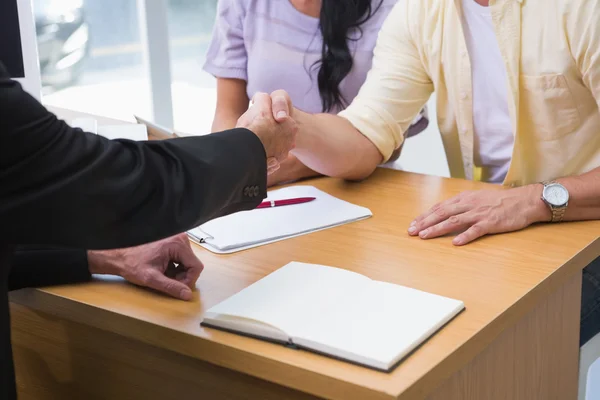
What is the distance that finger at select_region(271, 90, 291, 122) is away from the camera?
1240mm

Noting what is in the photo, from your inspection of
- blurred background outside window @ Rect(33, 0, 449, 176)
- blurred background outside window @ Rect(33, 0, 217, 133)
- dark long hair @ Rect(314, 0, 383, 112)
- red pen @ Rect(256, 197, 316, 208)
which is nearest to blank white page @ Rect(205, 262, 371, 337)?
red pen @ Rect(256, 197, 316, 208)

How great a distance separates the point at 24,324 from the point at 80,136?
0.51 meters

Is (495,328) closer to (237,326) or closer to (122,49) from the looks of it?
(237,326)

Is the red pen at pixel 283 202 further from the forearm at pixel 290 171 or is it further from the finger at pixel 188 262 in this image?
the finger at pixel 188 262

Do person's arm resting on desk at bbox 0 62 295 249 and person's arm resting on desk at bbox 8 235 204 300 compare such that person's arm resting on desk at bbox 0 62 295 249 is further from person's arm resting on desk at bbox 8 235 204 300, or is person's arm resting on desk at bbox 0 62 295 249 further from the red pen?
the red pen

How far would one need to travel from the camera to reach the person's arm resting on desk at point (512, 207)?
120 centimetres

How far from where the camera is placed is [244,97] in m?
2.02

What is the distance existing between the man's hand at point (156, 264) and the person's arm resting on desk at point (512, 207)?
365 mm

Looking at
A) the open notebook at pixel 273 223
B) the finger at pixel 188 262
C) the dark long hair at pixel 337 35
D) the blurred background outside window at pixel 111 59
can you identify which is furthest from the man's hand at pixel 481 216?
the blurred background outside window at pixel 111 59

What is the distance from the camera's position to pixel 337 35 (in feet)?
6.07

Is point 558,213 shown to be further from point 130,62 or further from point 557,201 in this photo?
point 130,62

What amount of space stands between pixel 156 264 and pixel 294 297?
22 centimetres

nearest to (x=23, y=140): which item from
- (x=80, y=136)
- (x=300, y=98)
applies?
(x=80, y=136)

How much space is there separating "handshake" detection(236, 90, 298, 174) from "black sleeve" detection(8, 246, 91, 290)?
302 mm
